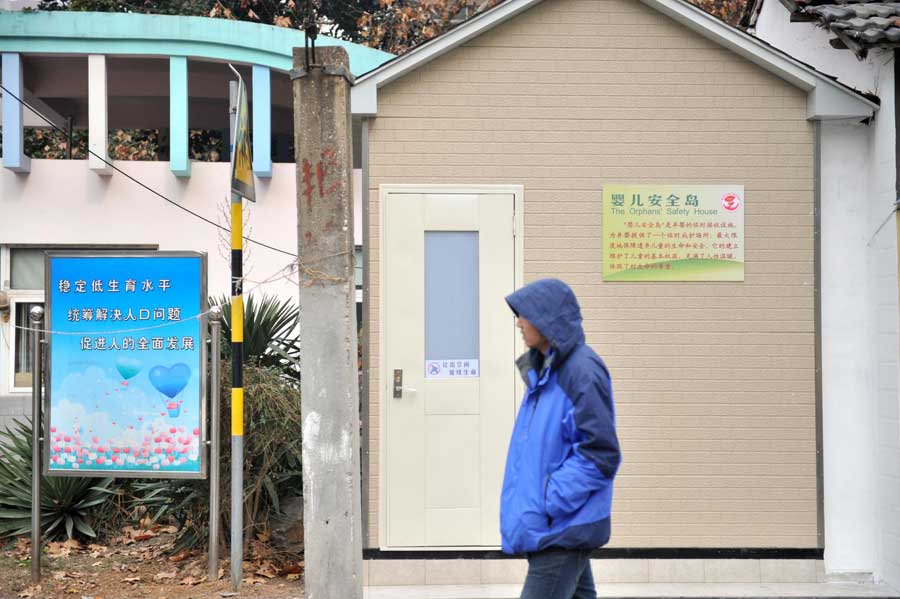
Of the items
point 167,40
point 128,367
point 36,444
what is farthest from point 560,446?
point 167,40

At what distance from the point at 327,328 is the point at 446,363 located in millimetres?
1791

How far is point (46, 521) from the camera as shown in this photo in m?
8.41

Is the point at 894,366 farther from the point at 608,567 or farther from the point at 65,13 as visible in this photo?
the point at 65,13

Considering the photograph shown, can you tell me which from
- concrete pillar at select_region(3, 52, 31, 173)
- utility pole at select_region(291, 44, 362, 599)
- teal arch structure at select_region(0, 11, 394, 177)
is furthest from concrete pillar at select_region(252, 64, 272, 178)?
utility pole at select_region(291, 44, 362, 599)

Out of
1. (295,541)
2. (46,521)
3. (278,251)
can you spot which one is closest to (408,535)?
(295,541)

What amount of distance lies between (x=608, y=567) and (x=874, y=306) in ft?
8.50

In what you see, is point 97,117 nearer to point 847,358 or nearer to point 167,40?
point 167,40

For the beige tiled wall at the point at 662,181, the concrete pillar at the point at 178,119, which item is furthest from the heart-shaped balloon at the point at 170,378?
the concrete pillar at the point at 178,119

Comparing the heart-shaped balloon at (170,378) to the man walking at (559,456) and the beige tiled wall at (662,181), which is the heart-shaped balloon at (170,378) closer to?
the beige tiled wall at (662,181)

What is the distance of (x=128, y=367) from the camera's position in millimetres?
7285

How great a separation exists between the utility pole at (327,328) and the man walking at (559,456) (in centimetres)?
157

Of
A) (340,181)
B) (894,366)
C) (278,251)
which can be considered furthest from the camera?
(278,251)

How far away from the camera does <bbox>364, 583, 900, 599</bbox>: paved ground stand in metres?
6.91

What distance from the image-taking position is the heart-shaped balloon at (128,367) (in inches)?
287
